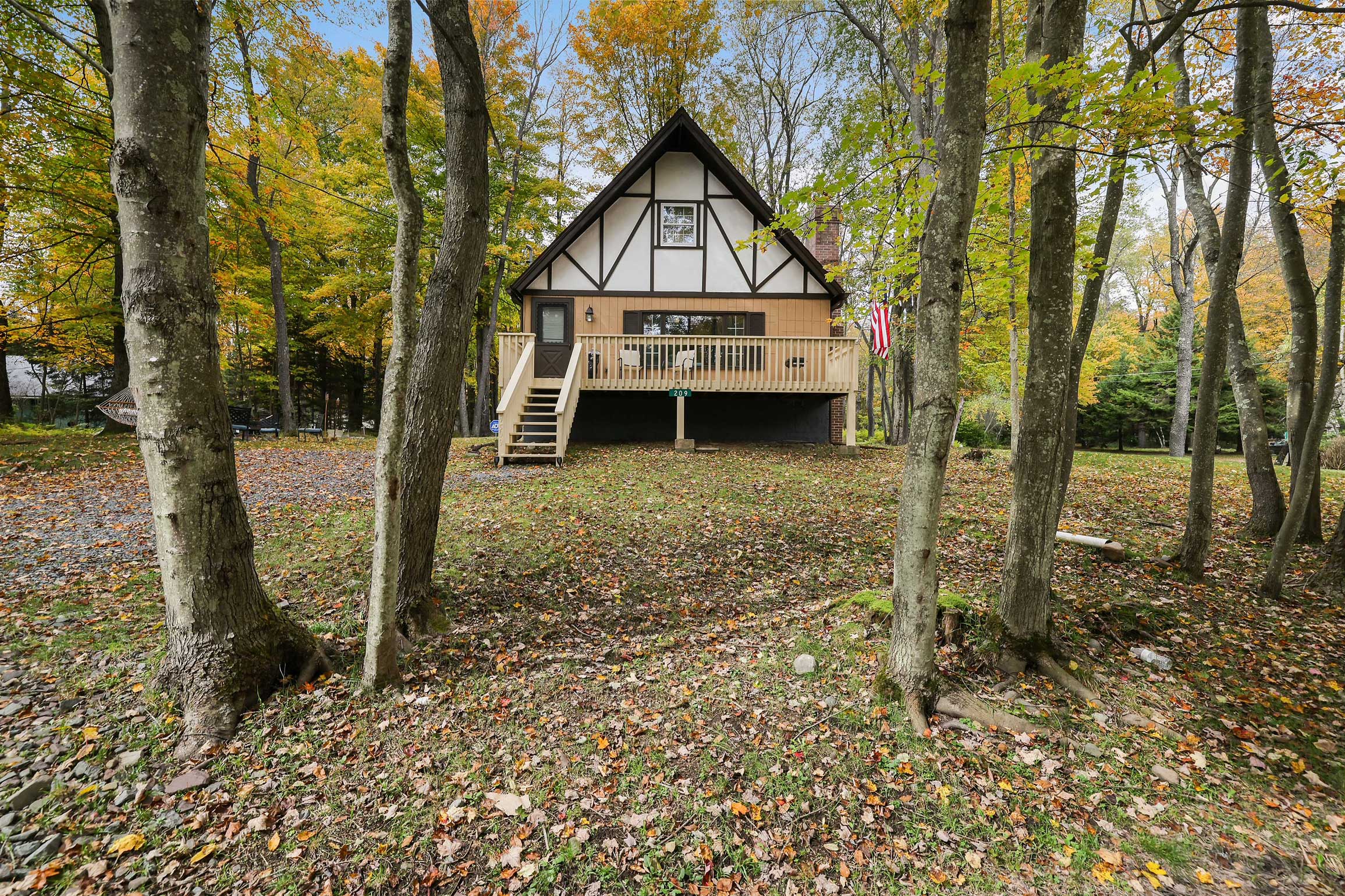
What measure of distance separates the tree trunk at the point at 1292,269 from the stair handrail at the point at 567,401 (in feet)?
30.3

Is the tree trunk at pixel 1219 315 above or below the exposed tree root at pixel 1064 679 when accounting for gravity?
above

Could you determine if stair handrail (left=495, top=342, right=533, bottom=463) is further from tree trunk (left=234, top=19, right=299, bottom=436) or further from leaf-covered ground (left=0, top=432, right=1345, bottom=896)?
tree trunk (left=234, top=19, right=299, bottom=436)

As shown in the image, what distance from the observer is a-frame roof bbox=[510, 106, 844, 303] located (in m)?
12.9

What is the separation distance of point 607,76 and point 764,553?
18706mm

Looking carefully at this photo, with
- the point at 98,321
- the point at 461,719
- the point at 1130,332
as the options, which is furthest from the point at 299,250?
the point at 1130,332

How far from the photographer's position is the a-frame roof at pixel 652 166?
12.9 m

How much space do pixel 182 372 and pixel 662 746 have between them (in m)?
3.29

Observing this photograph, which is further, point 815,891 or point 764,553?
point 764,553

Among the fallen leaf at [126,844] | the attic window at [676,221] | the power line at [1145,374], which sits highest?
the attic window at [676,221]

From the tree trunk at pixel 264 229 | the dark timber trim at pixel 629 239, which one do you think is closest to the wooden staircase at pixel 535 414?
the dark timber trim at pixel 629 239

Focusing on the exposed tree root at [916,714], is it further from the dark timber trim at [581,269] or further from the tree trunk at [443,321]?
the dark timber trim at [581,269]

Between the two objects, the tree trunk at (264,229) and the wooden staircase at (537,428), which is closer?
the wooden staircase at (537,428)

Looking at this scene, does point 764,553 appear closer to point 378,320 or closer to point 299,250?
point 378,320

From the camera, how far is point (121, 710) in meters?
2.92
